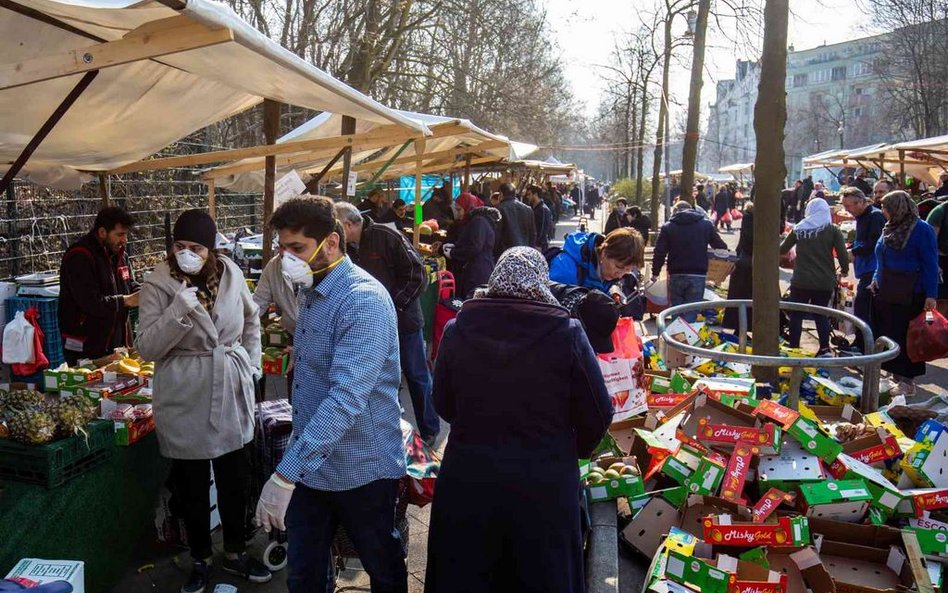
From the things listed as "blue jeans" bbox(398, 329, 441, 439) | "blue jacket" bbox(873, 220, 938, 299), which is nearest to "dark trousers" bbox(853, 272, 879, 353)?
"blue jacket" bbox(873, 220, 938, 299)

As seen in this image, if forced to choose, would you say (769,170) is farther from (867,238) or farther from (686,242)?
(867,238)

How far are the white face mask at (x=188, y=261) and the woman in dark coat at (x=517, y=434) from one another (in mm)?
1429

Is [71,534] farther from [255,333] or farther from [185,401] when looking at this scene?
[255,333]

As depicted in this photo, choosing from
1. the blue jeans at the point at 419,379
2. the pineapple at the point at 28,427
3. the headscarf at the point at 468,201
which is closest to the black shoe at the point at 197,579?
the pineapple at the point at 28,427

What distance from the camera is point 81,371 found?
456cm

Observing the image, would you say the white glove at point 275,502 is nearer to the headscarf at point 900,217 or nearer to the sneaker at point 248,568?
the sneaker at point 248,568

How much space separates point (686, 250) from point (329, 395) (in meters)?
6.76

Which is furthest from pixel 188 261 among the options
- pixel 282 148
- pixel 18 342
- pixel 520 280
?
pixel 18 342

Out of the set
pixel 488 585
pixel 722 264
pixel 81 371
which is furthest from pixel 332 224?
pixel 722 264

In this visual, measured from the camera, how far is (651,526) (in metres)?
4.00

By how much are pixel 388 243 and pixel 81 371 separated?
217 centimetres

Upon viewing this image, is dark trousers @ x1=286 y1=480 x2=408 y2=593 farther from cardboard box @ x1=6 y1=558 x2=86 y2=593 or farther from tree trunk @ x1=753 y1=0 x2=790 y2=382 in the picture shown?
tree trunk @ x1=753 y1=0 x2=790 y2=382

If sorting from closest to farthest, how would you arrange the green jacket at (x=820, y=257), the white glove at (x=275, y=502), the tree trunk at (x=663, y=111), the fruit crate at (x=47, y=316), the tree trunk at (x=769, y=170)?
the white glove at (x=275, y=502) → the tree trunk at (x=769, y=170) → the fruit crate at (x=47, y=316) → the green jacket at (x=820, y=257) → the tree trunk at (x=663, y=111)

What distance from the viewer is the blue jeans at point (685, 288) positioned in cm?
875
